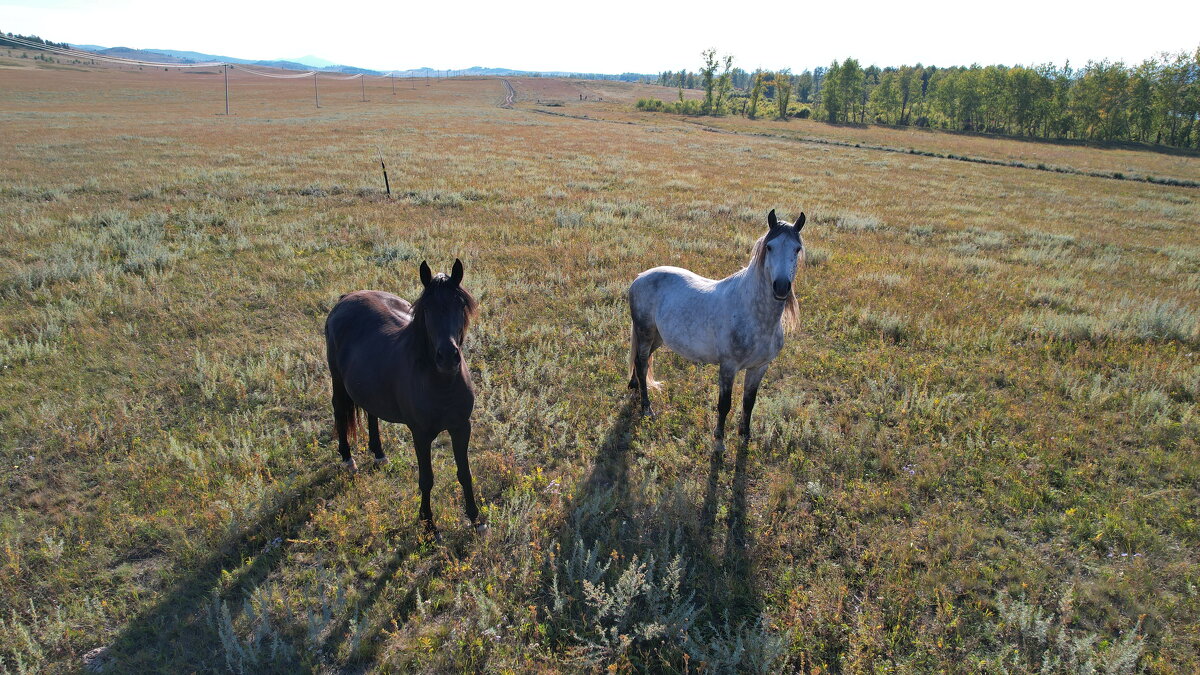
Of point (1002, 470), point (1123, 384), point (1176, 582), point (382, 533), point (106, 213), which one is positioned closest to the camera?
point (1176, 582)

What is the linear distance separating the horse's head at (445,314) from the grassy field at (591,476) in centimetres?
200

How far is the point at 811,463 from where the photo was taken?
18.9ft

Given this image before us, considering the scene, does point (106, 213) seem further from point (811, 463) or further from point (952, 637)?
point (952, 637)

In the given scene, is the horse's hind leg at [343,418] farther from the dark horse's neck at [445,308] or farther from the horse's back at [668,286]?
the horse's back at [668,286]

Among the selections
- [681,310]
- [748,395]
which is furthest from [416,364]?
[748,395]

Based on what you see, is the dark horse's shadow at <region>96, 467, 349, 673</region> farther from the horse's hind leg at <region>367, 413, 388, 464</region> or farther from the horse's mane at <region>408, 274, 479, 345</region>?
the horse's mane at <region>408, 274, 479, 345</region>

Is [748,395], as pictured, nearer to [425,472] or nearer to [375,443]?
[425,472]

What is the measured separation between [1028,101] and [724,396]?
90.9m

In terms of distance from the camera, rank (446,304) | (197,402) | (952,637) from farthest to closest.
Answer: (197,402) < (952,637) < (446,304)

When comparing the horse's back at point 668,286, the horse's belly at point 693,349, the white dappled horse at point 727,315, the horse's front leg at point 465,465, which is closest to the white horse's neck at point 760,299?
the white dappled horse at point 727,315

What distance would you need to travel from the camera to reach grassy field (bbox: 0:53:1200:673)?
381cm

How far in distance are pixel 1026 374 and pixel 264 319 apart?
12.2 meters

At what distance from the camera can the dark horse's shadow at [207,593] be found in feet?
11.7

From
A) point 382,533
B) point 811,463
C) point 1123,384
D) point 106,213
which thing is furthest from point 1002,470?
point 106,213
